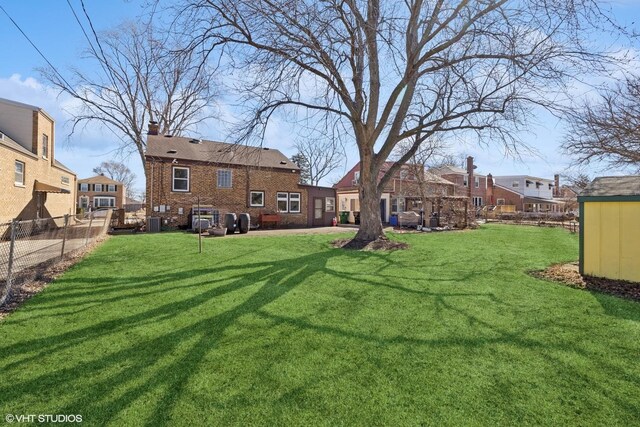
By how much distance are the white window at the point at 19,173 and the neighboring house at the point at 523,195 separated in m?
54.5

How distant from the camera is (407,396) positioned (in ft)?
8.95

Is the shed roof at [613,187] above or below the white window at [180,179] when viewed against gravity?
below

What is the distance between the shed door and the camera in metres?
23.4

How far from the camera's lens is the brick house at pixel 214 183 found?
17.9 meters

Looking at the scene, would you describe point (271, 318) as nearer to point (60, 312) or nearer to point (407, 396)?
point (407, 396)

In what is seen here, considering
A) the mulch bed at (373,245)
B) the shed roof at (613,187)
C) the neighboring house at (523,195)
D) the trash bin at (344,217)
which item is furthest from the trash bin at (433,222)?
the neighboring house at (523,195)

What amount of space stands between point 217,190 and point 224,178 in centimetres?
88

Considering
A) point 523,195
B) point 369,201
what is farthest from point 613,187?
point 523,195

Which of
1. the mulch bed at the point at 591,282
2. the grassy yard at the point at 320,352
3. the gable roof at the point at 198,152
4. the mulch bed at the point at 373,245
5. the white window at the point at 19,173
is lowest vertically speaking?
the grassy yard at the point at 320,352

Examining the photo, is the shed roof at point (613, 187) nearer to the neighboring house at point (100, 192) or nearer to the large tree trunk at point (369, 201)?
the large tree trunk at point (369, 201)

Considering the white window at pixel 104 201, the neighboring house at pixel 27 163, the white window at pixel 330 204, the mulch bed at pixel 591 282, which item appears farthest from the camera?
the white window at pixel 104 201

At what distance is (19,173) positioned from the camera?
50.2ft

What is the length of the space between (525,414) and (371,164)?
10442 millimetres

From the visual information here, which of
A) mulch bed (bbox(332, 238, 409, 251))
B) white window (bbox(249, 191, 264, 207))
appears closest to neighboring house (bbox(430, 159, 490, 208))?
white window (bbox(249, 191, 264, 207))
